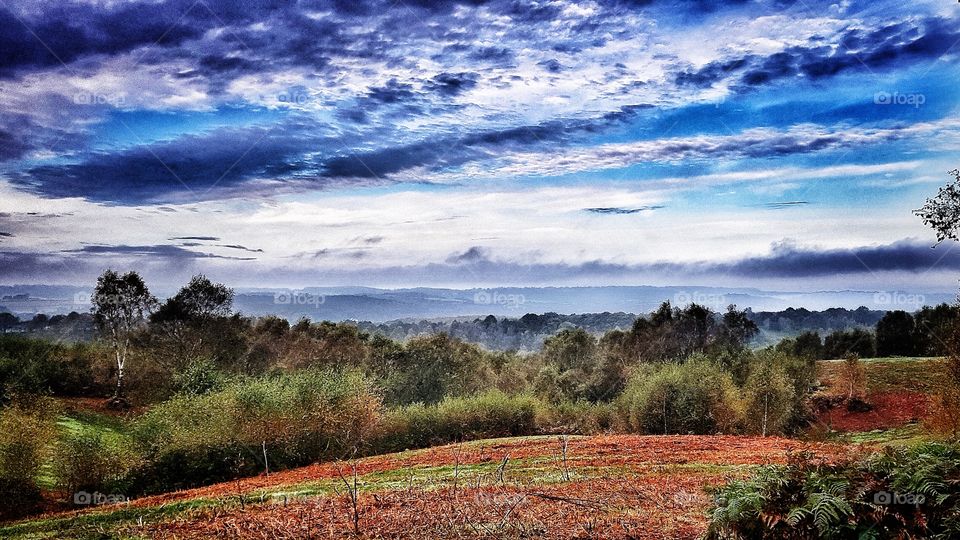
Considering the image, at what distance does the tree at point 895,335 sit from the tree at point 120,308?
97.3 m

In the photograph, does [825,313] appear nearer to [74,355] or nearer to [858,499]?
[74,355]

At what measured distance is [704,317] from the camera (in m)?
76.7

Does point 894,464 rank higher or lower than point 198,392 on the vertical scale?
higher

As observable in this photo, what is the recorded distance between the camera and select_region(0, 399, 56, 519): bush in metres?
25.8

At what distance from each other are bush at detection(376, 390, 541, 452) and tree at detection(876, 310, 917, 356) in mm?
67423

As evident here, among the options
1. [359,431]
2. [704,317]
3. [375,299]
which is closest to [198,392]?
[359,431]

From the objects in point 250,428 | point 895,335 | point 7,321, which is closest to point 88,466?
point 250,428

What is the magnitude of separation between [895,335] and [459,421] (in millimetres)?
75523

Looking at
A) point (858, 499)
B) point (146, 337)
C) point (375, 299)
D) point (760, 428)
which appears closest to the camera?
point (858, 499)

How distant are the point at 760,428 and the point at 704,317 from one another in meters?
28.0

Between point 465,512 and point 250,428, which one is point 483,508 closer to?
point 465,512

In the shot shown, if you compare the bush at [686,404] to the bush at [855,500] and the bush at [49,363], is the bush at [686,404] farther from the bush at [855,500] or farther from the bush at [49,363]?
the bush at [49,363]

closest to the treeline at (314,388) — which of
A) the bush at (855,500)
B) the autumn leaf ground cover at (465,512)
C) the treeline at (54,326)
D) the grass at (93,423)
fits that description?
the grass at (93,423)

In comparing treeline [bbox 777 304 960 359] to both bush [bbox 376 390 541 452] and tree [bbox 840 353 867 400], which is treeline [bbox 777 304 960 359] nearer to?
tree [bbox 840 353 867 400]
